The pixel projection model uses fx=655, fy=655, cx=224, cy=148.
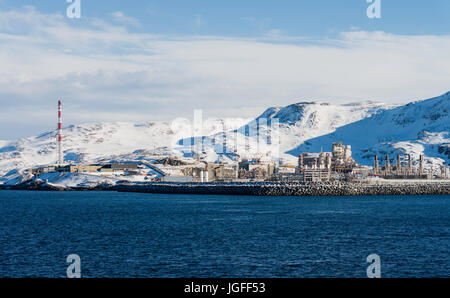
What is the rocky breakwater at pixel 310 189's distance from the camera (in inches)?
5374

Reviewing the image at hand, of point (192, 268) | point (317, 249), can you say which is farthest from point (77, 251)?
point (317, 249)

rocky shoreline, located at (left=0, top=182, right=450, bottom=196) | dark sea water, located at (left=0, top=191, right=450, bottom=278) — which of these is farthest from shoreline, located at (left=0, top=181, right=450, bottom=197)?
dark sea water, located at (left=0, top=191, right=450, bottom=278)

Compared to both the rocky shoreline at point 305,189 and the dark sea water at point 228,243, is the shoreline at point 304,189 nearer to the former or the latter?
the rocky shoreline at point 305,189

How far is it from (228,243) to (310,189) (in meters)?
83.4

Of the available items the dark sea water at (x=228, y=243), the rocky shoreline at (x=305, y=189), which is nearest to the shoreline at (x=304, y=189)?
the rocky shoreline at (x=305, y=189)

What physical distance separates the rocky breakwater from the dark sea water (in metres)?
47.6

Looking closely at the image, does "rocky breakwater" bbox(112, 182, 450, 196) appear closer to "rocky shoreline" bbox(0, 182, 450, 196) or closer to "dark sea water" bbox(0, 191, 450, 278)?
"rocky shoreline" bbox(0, 182, 450, 196)

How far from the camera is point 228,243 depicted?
178ft

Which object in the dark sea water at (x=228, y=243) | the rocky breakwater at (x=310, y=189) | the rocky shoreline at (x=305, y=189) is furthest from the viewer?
the rocky shoreline at (x=305, y=189)

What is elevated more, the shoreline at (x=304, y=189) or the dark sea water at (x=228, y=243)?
the shoreline at (x=304, y=189)

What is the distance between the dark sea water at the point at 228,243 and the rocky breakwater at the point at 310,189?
47620 mm

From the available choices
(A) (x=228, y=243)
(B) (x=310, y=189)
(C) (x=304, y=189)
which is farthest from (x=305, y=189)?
(A) (x=228, y=243)

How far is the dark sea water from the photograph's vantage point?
139ft
